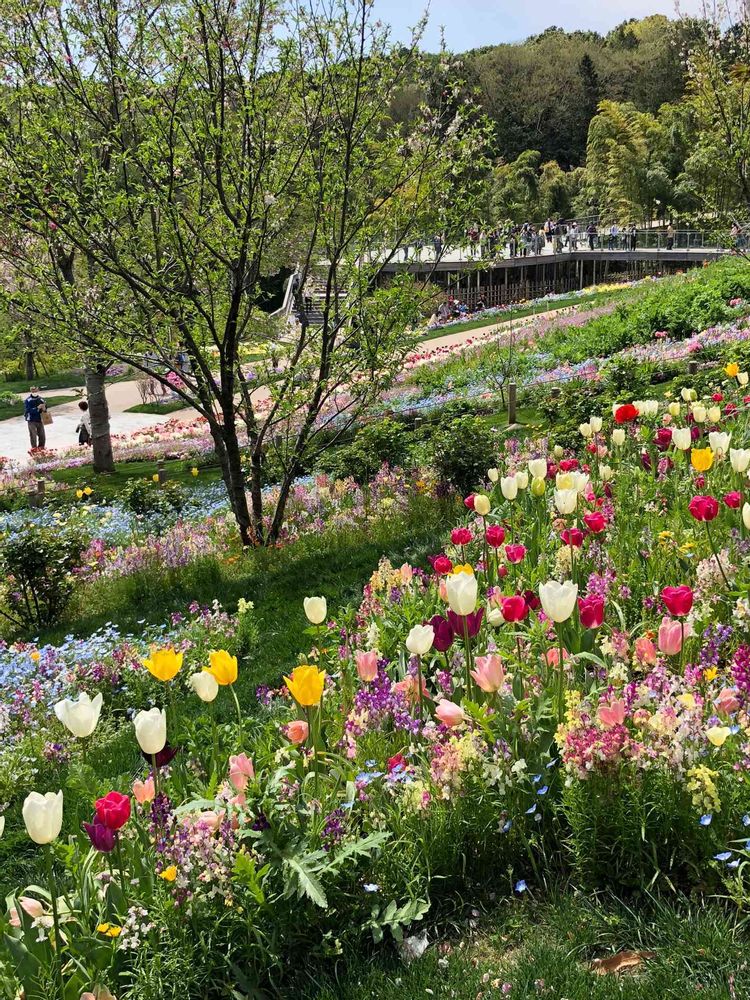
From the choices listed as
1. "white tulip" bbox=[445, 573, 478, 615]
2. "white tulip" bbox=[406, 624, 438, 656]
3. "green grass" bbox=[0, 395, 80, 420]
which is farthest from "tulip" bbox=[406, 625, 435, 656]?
"green grass" bbox=[0, 395, 80, 420]

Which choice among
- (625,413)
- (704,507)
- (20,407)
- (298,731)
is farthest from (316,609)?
(20,407)

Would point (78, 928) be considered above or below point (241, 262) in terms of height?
below

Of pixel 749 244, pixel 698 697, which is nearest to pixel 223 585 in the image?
pixel 698 697

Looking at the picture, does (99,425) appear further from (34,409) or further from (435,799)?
(435,799)

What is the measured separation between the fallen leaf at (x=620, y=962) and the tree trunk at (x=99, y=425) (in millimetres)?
15891

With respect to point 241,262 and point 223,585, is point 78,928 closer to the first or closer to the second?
point 223,585

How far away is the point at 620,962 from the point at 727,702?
0.86 meters

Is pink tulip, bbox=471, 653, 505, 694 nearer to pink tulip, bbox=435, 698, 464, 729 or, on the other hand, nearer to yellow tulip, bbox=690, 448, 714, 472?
pink tulip, bbox=435, 698, 464, 729

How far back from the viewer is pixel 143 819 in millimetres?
2959

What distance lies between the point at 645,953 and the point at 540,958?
292 millimetres

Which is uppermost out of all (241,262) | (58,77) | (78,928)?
(58,77)

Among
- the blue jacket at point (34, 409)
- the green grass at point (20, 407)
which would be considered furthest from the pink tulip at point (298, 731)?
the green grass at point (20, 407)

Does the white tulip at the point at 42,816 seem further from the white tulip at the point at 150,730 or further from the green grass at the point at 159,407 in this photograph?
the green grass at the point at 159,407

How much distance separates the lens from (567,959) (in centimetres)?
251
